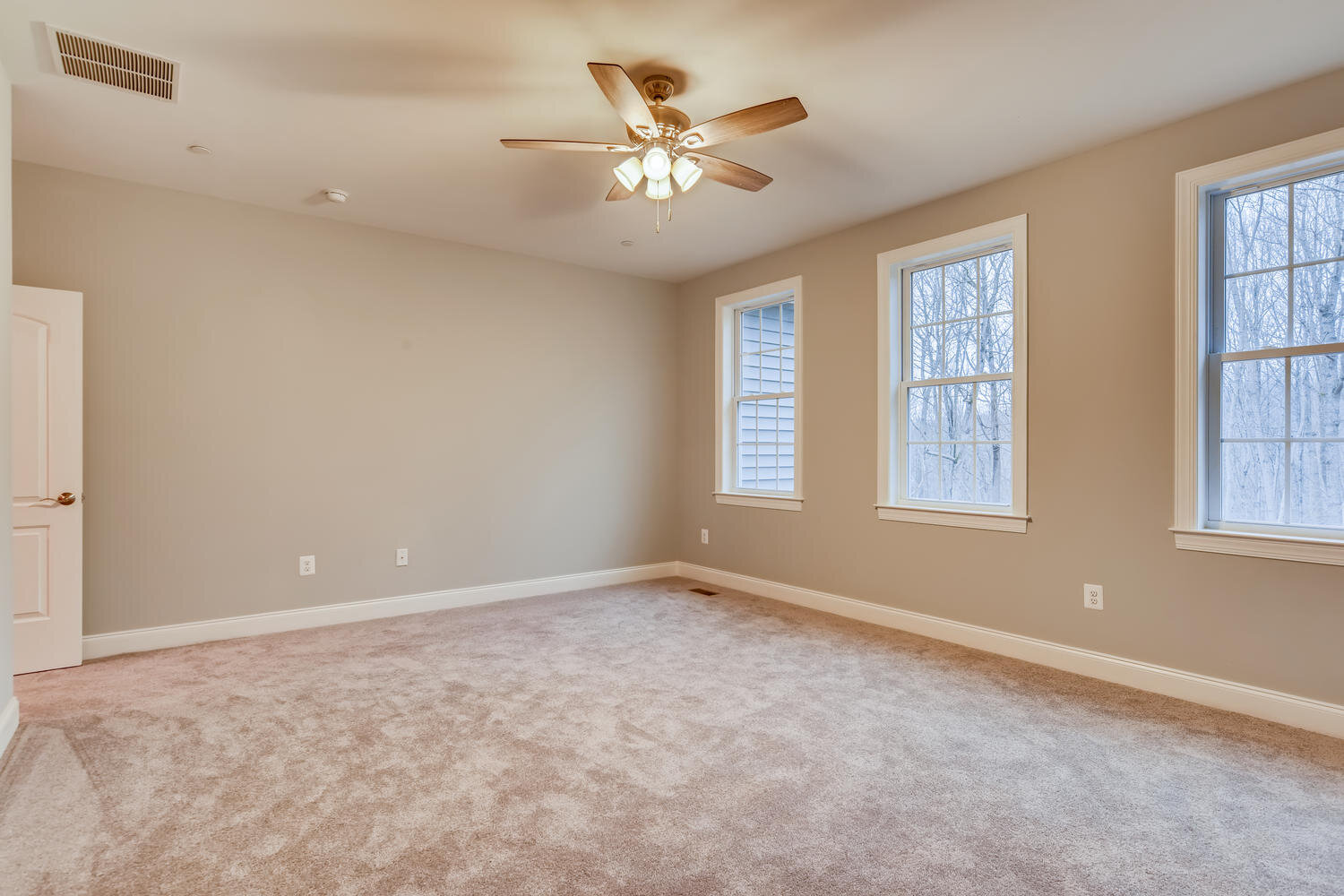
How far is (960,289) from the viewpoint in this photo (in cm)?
406

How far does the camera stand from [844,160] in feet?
11.4

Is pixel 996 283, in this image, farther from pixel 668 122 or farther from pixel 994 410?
pixel 668 122

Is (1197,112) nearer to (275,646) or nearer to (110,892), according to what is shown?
(110,892)

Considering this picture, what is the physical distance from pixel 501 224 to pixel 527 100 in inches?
65.0

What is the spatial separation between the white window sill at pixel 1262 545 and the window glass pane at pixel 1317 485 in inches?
4.4

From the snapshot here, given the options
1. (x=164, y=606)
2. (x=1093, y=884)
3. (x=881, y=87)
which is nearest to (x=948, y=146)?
(x=881, y=87)

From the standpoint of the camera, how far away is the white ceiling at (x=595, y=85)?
2330mm

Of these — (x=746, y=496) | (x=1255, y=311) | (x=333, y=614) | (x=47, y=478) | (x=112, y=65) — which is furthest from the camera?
(x=746, y=496)

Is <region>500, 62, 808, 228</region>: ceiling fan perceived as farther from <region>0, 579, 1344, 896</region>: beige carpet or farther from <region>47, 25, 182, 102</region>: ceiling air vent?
<region>0, 579, 1344, 896</region>: beige carpet

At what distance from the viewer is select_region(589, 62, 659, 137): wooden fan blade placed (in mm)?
2211

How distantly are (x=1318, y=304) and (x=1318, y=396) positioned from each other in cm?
39

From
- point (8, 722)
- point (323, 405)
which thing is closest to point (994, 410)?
point (323, 405)

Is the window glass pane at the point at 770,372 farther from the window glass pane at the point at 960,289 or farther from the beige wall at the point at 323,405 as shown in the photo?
the window glass pane at the point at 960,289

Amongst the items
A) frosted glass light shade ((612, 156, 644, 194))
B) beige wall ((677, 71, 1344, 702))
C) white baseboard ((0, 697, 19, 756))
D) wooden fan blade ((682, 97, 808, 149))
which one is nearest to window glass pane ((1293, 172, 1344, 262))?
beige wall ((677, 71, 1344, 702))
